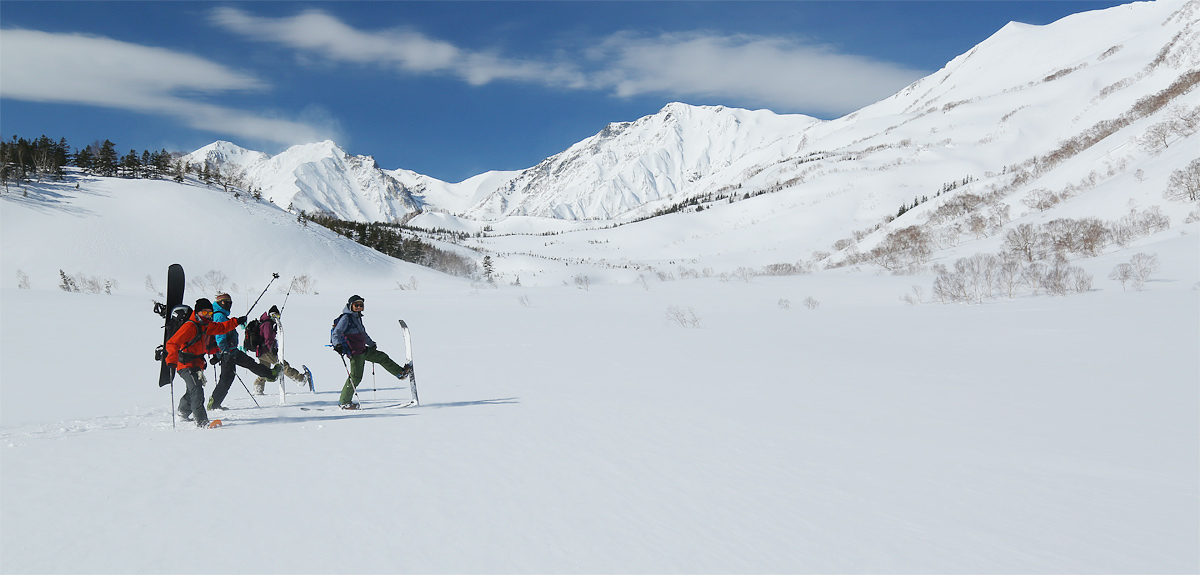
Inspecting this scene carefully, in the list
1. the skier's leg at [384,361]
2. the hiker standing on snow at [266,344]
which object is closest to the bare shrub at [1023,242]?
the skier's leg at [384,361]

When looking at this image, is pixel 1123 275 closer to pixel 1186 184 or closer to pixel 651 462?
pixel 1186 184

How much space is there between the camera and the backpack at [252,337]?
906cm

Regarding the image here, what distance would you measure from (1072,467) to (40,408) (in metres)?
12.8

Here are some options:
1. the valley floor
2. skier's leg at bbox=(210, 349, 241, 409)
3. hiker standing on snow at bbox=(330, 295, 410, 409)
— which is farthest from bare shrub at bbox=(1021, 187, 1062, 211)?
skier's leg at bbox=(210, 349, 241, 409)

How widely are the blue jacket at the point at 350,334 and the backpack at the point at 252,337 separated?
203 cm

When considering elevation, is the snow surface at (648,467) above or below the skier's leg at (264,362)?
below

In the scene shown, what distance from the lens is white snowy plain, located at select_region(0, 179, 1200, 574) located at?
12.0ft

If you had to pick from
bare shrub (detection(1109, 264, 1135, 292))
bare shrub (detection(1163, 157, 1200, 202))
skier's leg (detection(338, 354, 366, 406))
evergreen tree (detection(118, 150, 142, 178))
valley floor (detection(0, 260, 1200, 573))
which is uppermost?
evergreen tree (detection(118, 150, 142, 178))

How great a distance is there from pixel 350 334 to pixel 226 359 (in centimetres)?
165

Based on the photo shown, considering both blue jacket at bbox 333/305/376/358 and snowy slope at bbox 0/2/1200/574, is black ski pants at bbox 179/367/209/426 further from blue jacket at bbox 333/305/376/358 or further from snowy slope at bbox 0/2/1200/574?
blue jacket at bbox 333/305/376/358

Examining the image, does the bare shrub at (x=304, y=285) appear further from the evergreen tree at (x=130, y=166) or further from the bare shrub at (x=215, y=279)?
the evergreen tree at (x=130, y=166)

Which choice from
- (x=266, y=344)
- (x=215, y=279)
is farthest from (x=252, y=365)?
(x=215, y=279)

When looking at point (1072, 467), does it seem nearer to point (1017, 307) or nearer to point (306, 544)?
point (306, 544)

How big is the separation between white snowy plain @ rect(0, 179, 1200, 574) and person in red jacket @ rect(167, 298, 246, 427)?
34cm
